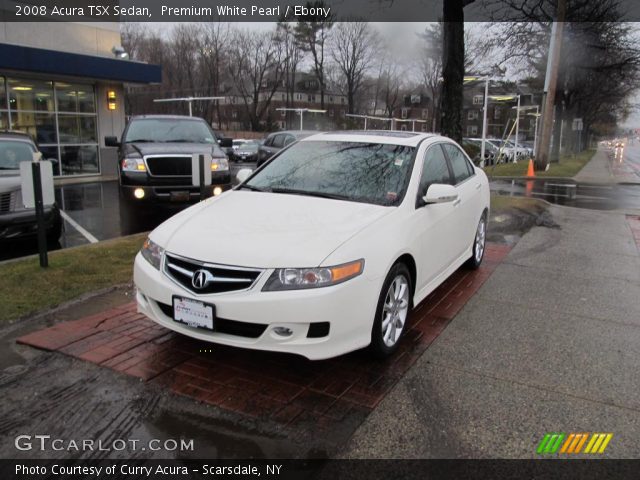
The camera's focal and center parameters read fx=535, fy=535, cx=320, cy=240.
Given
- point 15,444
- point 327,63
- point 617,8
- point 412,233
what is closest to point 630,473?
point 412,233

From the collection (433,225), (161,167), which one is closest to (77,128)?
(161,167)

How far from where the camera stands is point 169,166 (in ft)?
30.2

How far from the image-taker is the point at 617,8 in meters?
24.3

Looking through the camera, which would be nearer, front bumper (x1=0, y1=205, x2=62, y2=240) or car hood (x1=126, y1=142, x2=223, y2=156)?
front bumper (x1=0, y1=205, x2=62, y2=240)

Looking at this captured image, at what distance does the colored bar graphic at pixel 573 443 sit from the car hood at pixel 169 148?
7.73m

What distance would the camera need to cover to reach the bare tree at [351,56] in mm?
58969

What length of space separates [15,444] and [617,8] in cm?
2872

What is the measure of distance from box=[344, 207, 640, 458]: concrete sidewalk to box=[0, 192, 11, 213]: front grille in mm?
5839

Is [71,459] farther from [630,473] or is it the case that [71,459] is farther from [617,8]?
[617,8]

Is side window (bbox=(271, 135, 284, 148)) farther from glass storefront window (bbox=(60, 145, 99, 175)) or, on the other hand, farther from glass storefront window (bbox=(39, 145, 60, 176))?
glass storefront window (bbox=(39, 145, 60, 176))

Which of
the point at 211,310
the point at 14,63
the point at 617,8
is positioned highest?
the point at 617,8

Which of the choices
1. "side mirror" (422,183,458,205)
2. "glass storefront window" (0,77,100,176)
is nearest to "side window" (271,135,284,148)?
"glass storefront window" (0,77,100,176)

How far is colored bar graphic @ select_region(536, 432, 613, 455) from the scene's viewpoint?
2.96 m

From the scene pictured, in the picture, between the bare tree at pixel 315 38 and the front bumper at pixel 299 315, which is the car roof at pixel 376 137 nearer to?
the front bumper at pixel 299 315
